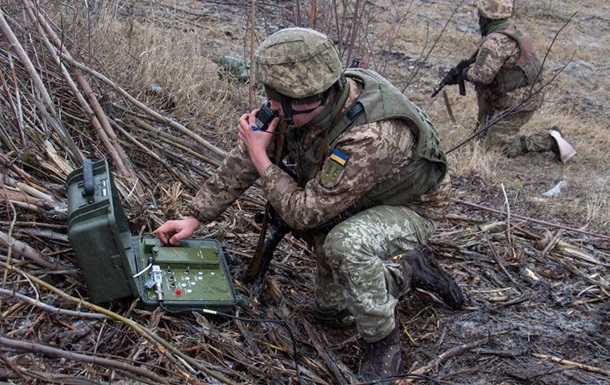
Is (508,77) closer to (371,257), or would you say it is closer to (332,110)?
(332,110)

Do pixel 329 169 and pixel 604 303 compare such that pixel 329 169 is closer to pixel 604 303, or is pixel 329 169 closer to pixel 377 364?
pixel 377 364

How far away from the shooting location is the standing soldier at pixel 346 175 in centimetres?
291

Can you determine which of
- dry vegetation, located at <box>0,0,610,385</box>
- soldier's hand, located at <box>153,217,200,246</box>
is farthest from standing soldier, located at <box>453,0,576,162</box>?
soldier's hand, located at <box>153,217,200,246</box>

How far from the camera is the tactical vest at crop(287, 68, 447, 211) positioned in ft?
9.86

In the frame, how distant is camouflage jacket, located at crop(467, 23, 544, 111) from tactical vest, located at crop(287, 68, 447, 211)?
196 inches

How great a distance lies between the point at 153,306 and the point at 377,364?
3.24 ft

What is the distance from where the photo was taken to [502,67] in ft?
Answer: 26.8

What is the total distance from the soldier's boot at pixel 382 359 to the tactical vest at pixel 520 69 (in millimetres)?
5614

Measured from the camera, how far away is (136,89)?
5.53 m

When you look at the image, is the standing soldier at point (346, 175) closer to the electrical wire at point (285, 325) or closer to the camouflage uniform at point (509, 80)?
the electrical wire at point (285, 325)

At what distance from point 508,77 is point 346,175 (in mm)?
5841

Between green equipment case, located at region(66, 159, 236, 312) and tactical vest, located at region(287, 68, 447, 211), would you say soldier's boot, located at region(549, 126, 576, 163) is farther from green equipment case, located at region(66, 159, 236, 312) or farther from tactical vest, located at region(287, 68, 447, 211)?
green equipment case, located at region(66, 159, 236, 312)

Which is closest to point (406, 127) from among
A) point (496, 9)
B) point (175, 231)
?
point (175, 231)

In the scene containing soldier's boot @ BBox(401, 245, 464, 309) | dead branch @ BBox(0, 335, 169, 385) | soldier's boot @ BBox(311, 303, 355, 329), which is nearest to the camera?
dead branch @ BBox(0, 335, 169, 385)
